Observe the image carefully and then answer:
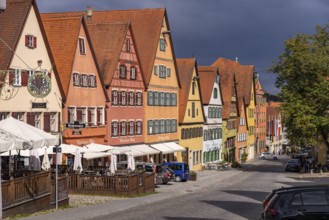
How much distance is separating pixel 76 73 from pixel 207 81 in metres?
34.8

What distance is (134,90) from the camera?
61594mm

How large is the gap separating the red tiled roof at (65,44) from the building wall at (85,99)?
1.80 ft

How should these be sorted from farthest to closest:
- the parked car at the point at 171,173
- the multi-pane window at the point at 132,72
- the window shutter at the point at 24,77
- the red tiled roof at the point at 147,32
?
1. the red tiled roof at the point at 147,32
2. the multi-pane window at the point at 132,72
3. the parked car at the point at 171,173
4. the window shutter at the point at 24,77

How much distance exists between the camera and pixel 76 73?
50781mm

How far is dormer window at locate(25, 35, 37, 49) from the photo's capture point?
44.7 metres

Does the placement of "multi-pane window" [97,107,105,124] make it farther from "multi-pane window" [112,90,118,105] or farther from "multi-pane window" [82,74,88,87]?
"multi-pane window" [82,74,88,87]

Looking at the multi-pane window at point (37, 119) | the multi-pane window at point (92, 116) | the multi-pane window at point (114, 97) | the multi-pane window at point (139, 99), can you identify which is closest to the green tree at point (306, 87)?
the multi-pane window at point (139, 99)

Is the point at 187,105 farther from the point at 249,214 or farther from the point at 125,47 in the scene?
the point at 249,214

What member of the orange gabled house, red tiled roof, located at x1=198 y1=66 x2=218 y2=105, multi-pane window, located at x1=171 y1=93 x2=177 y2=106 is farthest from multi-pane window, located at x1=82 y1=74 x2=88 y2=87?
red tiled roof, located at x1=198 y1=66 x2=218 y2=105

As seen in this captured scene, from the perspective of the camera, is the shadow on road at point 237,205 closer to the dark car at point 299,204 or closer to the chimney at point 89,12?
the dark car at point 299,204

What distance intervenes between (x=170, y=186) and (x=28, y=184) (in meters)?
25.0

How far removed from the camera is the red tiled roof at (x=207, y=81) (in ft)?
274

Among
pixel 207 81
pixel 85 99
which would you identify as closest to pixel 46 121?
pixel 85 99

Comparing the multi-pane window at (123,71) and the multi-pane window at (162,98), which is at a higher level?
the multi-pane window at (123,71)
